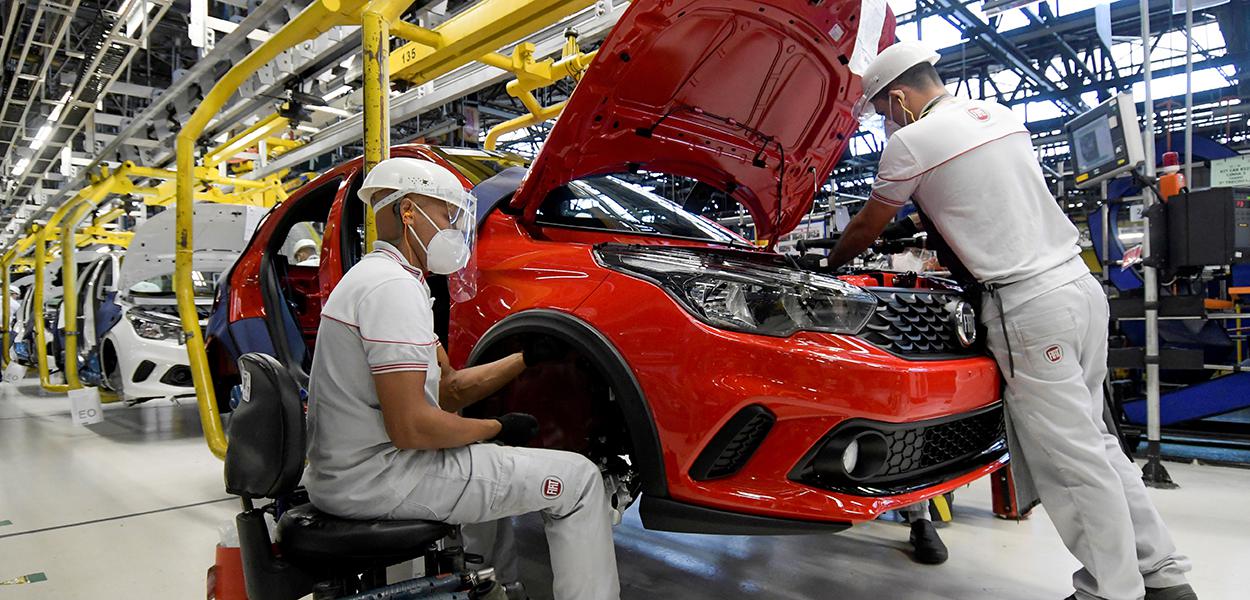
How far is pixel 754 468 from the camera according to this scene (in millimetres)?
1596

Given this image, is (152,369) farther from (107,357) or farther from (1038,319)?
(1038,319)

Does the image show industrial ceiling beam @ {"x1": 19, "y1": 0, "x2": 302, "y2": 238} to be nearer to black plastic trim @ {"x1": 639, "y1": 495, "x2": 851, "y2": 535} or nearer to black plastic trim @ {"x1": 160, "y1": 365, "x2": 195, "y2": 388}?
black plastic trim @ {"x1": 160, "y1": 365, "x2": 195, "y2": 388}

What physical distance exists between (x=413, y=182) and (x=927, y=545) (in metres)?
2.08

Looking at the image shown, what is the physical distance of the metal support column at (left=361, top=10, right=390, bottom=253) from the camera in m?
2.39

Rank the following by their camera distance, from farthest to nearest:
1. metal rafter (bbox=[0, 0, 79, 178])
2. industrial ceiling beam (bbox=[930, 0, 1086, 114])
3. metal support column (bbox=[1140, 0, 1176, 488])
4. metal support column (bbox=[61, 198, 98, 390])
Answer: industrial ceiling beam (bbox=[930, 0, 1086, 114]) < metal support column (bbox=[61, 198, 98, 390]) < metal rafter (bbox=[0, 0, 79, 178]) < metal support column (bbox=[1140, 0, 1176, 488])

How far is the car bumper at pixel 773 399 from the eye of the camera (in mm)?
1513

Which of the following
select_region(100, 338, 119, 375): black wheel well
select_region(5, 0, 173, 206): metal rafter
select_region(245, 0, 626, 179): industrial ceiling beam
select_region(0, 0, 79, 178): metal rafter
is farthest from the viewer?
select_region(100, 338, 119, 375): black wheel well

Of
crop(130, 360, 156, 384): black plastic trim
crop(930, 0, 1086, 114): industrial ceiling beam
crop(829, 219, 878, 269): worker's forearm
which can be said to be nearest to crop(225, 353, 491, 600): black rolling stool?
crop(829, 219, 878, 269): worker's forearm

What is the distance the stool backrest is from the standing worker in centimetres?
153

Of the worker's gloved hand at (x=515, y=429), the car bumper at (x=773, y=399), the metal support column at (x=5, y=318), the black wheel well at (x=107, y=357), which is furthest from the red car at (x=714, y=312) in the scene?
the metal support column at (x=5, y=318)

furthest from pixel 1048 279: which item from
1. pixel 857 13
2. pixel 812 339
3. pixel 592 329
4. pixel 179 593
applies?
pixel 179 593

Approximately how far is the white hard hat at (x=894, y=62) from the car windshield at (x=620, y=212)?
0.80 meters

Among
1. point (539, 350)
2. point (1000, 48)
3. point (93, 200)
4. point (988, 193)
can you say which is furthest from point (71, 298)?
point (1000, 48)

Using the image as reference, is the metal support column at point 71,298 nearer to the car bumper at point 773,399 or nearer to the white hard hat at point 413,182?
the white hard hat at point 413,182
